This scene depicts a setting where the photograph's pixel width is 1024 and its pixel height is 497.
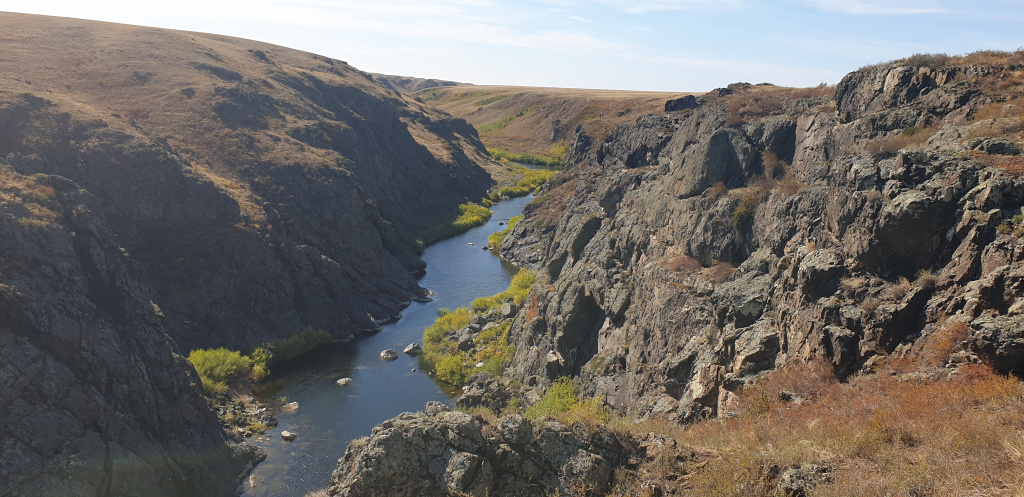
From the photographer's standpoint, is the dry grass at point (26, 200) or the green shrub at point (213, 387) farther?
the green shrub at point (213, 387)

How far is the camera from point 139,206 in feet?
192

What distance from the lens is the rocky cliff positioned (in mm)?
33625

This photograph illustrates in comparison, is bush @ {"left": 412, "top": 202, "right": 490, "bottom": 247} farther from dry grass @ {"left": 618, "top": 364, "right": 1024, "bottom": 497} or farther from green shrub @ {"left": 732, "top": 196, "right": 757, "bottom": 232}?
dry grass @ {"left": 618, "top": 364, "right": 1024, "bottom": 497}

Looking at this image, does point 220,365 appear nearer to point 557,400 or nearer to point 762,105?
point 557,400

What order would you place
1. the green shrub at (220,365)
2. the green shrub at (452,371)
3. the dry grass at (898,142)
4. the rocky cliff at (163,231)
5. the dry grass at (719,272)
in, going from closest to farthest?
the dry grass at (898,142) < the dry grass at (719,272) < the rocky cliff at (163,231) < the green shrub at (220,365) < the green shrub at (452,371)

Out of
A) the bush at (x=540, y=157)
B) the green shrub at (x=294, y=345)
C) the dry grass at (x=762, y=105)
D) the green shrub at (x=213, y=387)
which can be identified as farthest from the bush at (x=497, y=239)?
the bush at (x=540, y=157)

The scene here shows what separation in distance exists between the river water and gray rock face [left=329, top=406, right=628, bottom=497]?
2199 centimetres

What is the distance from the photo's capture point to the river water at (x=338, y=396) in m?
37.2

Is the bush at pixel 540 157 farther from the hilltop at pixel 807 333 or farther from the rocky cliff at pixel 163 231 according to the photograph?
the hilltop at pixel 807 333

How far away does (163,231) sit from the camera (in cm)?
5872

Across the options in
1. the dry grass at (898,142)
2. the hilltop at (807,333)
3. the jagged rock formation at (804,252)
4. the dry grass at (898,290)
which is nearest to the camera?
the hilltop at (807,333)

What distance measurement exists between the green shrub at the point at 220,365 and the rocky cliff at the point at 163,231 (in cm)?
293

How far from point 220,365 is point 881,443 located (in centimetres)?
4772

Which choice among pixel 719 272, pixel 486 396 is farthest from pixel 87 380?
pixel 719 272
